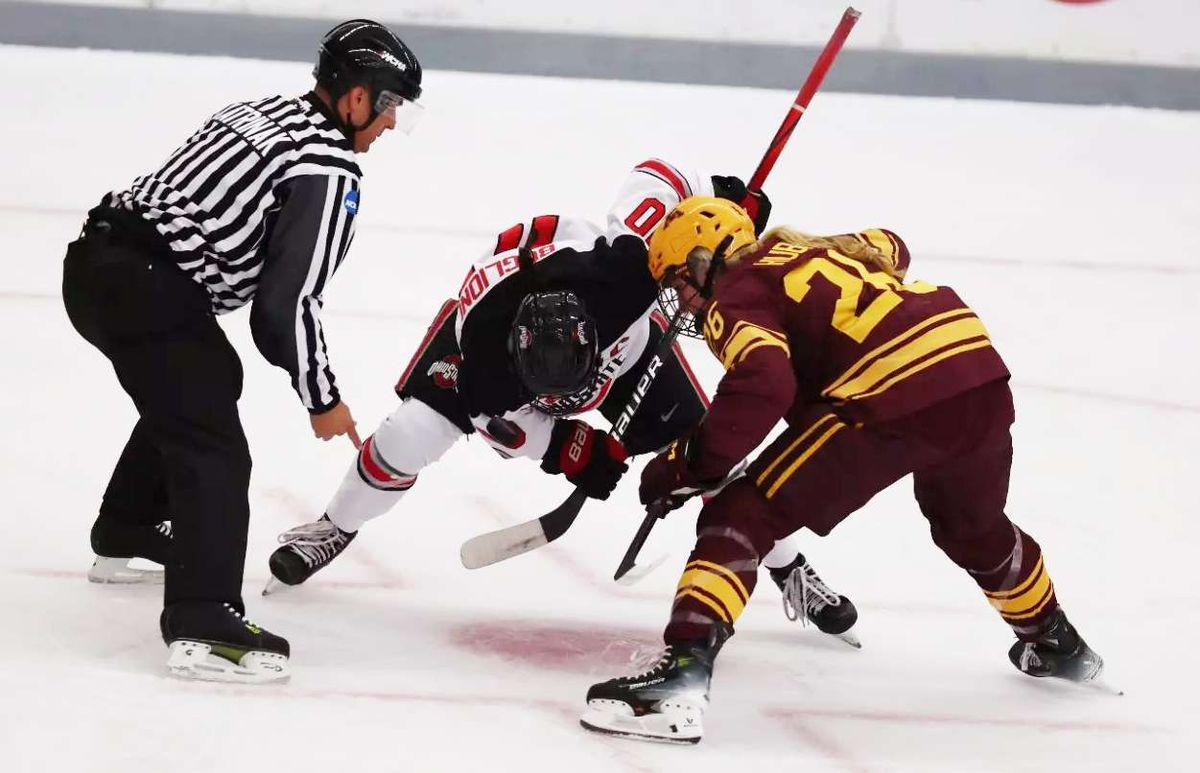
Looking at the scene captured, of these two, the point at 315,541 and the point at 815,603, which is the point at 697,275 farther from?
the point at 315,541

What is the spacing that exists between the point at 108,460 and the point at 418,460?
972 mm

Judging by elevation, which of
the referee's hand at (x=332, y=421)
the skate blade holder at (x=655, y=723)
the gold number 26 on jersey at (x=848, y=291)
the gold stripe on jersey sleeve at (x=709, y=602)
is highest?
the gold number 26 on jersey at (x=848, y=291)

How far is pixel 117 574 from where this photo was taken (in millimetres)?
3061

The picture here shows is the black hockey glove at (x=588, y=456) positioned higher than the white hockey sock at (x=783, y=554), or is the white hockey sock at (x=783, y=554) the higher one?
the black hockey glove at (x=588, y=456)

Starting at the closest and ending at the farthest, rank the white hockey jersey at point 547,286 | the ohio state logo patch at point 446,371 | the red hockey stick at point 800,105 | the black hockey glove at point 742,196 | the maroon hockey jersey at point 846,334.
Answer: the maroon hockey jersey at point 846,334, the white hockey jersey at point 547,286, the ohio state logo patch at point 446,371, the black hockey glove at point 742,196, the red hockey stick at point 800,105

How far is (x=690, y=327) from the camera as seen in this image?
3.03m

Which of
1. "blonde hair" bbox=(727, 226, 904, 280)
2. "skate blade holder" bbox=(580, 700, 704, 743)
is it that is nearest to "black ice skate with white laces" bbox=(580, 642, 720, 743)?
"skate blade holder" bbox=(580, 700, 704, 743)

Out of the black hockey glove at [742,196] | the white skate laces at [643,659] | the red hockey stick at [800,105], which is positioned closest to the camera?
the white skate laces at [643,659]

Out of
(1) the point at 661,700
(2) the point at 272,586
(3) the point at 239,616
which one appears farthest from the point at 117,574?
(1) the point at 661,700

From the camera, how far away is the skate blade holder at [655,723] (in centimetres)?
247

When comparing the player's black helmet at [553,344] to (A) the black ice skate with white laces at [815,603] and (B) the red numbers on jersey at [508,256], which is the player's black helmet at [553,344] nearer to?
(B) the red numbers on jersey at [508,256]

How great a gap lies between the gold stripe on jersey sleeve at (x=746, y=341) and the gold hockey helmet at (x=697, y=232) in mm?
216

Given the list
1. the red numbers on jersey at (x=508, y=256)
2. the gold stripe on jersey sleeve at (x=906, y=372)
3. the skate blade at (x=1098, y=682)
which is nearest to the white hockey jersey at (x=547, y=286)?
the red numbers on jersey at (x=508, y=256)

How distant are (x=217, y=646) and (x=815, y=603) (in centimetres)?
104
